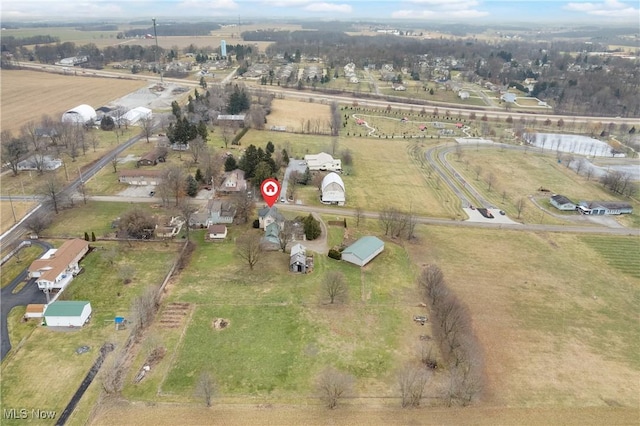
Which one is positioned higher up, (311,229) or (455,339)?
(311,229)

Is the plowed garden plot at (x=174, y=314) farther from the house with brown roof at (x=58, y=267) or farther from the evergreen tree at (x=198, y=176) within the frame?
the evergreen tree at (x=198, y=176)

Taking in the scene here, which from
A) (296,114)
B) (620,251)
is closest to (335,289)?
(620,251)

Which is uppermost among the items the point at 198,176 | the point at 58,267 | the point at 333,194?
the point at 198,176

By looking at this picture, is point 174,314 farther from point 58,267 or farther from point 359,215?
point 359,215

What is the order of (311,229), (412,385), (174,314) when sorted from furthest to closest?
(311,229) → (174,314) → (412,385)

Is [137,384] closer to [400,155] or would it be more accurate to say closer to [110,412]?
[110,412]

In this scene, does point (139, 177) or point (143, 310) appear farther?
point (139, 177)

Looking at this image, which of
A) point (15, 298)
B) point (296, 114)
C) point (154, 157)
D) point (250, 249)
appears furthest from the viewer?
point (296, 114)

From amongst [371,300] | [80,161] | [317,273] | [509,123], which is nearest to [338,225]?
[317,273]
